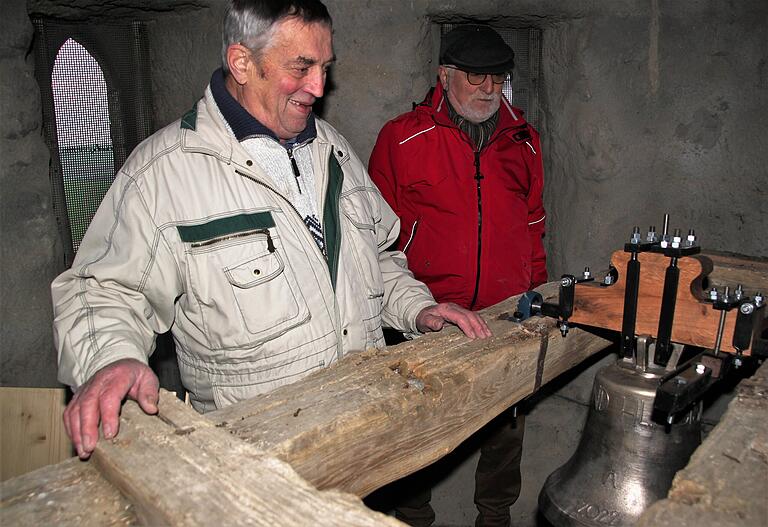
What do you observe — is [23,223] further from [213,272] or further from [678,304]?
[678,304]

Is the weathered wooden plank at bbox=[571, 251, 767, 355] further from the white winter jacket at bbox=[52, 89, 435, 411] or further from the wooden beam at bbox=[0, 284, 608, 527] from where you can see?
the white winter jacket at bbox=[52, 89, 435, 411]

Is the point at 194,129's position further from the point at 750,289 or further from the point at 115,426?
the point at 750,289

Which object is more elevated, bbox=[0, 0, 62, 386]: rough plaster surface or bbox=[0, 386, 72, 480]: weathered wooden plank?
bbox=[0, 0, 62, 386]: rough plaster surface

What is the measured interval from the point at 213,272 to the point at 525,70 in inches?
114

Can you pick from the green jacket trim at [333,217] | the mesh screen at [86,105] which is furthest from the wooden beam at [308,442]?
the mesh screen at [86,105]

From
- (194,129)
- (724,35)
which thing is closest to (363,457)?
(194,129)

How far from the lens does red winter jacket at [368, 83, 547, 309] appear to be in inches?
131

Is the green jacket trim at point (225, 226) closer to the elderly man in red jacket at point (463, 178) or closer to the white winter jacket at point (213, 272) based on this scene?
the white winter jacket at point (213, 272)

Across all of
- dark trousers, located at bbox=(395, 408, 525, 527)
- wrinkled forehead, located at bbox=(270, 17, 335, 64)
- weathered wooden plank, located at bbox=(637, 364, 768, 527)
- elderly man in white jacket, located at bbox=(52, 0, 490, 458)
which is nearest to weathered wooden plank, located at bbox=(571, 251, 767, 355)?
weathered wooden plank, located at bbox=(637, 364, 768, 527)

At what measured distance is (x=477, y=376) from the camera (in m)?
1.88

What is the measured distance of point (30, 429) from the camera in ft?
→ 8.63

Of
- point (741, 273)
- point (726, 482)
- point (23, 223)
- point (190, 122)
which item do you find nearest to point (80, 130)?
point (23, 223)

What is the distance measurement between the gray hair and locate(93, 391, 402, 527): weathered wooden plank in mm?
1159

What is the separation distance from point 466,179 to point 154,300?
1.80 m
